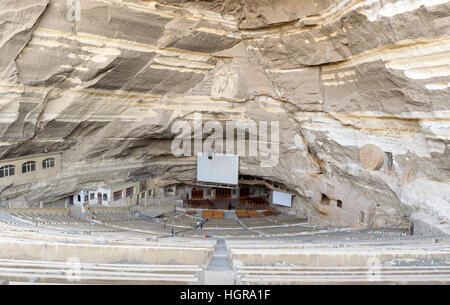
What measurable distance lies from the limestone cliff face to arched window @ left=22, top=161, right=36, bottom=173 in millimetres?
742

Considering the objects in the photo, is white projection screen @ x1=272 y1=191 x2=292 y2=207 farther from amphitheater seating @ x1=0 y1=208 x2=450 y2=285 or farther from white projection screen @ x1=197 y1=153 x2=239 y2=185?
amphitheater seating @ x1=0 y1=208 x2=450 y2=285

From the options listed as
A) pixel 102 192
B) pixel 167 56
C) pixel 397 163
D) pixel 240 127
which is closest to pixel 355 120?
pixel 397 163

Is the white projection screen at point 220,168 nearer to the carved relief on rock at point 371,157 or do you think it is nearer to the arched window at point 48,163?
the carved relief on rock at point 371,157

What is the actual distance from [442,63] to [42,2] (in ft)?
42.7

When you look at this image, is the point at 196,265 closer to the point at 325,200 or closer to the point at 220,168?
the point at 325,200

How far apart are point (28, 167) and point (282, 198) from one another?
1547cm

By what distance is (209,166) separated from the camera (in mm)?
20016

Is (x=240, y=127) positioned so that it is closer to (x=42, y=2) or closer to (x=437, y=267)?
(x=42, y=2)

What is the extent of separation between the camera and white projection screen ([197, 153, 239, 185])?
19.8 m

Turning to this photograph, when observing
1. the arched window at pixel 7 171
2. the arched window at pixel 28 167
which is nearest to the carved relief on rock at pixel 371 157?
the arched window at pixel 28 167

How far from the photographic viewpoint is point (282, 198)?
22.1 meters

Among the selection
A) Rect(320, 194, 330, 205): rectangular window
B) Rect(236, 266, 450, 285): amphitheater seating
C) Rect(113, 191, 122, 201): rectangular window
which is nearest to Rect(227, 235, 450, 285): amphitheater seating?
Rect(236, 266, 450, 285): amphitheater seating

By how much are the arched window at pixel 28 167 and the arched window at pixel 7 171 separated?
18.8 inches

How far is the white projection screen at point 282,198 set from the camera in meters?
21.6
